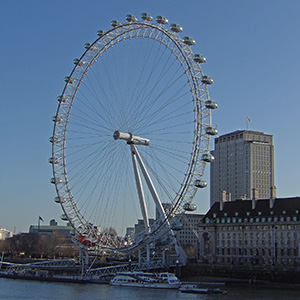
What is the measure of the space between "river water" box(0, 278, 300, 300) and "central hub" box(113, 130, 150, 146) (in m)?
16.0

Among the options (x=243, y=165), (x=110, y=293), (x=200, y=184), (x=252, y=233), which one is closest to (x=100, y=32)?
(x=200, y=184)

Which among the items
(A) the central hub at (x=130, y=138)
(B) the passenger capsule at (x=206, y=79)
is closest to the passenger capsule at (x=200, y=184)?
(A) the central hub at (x=130, y=138)

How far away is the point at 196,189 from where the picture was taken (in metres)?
61.3

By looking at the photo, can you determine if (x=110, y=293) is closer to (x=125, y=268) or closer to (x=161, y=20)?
(x=125, y=268)

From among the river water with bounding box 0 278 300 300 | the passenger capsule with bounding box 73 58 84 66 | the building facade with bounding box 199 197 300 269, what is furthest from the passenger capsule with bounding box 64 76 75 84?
the building facade with bounding box 199 197 300 269

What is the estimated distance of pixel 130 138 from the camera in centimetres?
6431

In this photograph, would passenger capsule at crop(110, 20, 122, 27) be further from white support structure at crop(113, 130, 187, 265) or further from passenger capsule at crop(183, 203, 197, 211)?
passenger capsule at crop(183, 203, 197, 211)

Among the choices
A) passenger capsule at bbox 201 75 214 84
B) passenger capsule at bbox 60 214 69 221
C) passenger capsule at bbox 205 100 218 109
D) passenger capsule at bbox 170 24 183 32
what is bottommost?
passenger capsule at bbox 60 214 69 221

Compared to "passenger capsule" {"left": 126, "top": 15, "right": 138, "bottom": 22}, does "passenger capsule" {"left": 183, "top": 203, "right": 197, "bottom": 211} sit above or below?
below

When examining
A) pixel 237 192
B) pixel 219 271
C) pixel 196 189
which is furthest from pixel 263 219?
pixel 237 192

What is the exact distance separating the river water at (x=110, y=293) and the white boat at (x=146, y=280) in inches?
55.4

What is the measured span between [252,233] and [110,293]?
34417mm

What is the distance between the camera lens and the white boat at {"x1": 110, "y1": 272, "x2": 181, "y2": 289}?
63062 mm

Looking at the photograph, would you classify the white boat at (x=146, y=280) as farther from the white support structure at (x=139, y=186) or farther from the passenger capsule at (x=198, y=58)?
the passenger capsule at (x=198, y=58)
